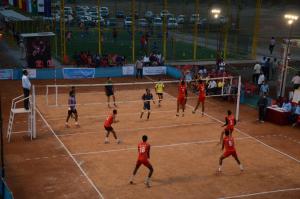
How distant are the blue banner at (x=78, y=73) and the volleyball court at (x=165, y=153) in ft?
21.5

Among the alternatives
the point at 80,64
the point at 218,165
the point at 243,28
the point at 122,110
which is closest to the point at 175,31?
the point at 243,28

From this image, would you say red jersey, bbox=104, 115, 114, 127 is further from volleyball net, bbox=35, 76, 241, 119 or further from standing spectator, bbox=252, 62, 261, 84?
standing spectator, bbox=252, 62, 261, 84

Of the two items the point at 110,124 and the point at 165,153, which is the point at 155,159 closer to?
the point at 165,153

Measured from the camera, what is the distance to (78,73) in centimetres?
3722

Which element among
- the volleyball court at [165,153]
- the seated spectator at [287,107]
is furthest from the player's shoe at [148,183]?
the seated spectator at [287,107]

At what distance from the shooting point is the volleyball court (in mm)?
17078

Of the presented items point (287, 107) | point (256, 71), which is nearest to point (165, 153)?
point (287, 107)

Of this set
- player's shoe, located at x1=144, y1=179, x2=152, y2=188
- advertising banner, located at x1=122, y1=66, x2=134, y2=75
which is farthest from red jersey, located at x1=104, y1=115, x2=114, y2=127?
advertising banner, located at x1=122, y1=66, x2=134, y2=75

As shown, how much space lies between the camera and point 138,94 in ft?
106

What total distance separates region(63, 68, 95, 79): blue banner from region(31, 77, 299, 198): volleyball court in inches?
257

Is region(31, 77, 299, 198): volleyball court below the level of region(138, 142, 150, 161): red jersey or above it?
Result: below

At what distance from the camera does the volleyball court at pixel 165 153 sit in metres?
17.1

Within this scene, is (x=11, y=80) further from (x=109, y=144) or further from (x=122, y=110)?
(x=109, y=144)

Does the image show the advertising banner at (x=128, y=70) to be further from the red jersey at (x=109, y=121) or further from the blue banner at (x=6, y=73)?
the red jersey at (x=109, y=121)
